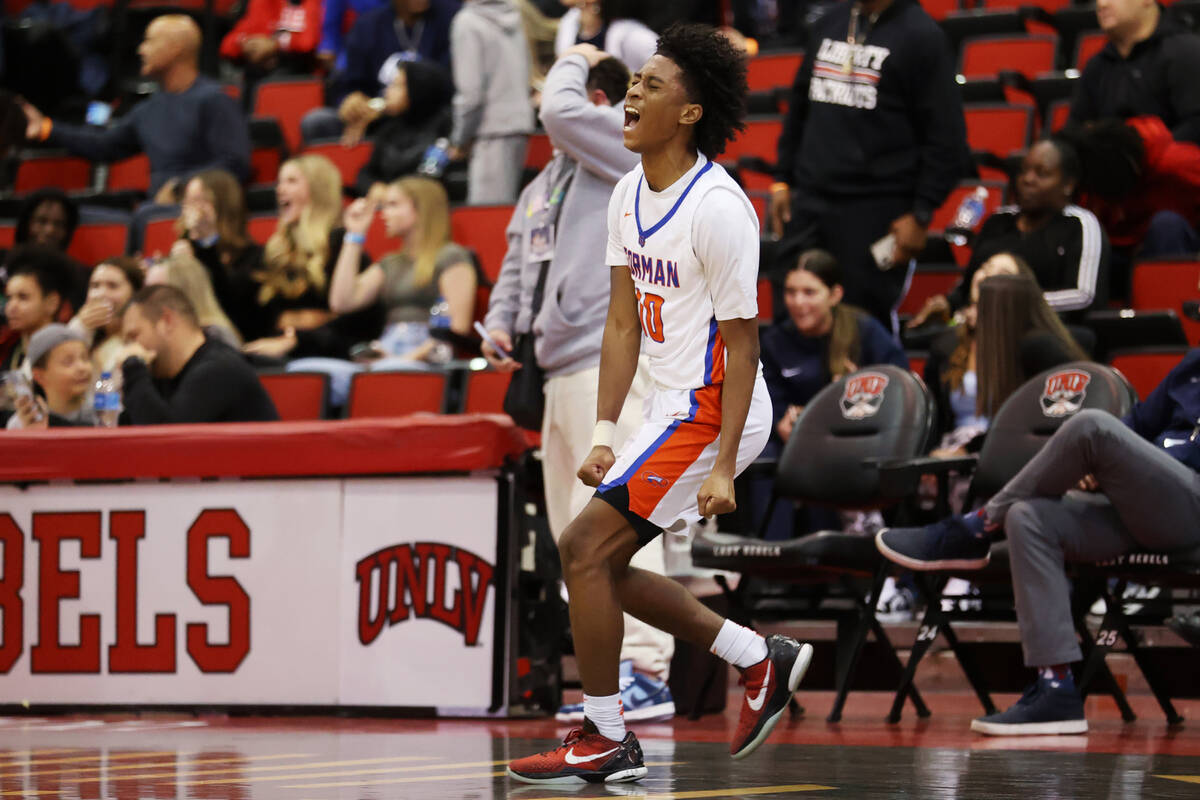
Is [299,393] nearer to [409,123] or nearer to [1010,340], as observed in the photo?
[409,123]

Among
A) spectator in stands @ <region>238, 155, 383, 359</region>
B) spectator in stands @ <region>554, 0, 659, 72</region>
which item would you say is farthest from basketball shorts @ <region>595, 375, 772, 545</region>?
spectator in stands @ <region>238, 155, 383, 359</region>

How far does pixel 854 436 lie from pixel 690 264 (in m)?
2.18

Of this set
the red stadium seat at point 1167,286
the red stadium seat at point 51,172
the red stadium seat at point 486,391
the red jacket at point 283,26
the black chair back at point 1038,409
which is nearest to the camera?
the black chair back at point 1038,409

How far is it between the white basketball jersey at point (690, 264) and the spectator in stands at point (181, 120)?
631cm

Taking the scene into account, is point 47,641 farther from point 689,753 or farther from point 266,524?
point 689,753

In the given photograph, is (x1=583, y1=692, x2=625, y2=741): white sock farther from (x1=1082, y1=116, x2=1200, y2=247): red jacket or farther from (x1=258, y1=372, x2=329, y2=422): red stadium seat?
(x1=1082, y1=116, x2=1200, y2=247): red jacket

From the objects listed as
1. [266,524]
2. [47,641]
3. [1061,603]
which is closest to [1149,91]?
[1061,603]

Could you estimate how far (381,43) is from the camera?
10625 millimetres

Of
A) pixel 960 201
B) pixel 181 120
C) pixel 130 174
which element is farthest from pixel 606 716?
pixel 130 174

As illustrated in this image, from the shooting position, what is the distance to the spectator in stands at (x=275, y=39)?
38.9ft

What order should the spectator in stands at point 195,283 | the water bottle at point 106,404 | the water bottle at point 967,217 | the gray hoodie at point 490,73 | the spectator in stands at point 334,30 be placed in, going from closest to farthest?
the water bottle at point 106,404 < the water bottle at point 967,217 < the spectator in stands at point 195,283 < the gray hoodie at point 490,73 < the spectator in stands at point 334,30

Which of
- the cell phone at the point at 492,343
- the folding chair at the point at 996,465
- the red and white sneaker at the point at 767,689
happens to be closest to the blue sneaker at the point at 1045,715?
the folding chair at the point at 996,465

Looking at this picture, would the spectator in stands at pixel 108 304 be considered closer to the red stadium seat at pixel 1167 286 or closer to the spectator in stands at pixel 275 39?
the spectator in stands at pixel 275 39

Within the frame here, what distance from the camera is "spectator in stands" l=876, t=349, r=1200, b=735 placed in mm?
4711
